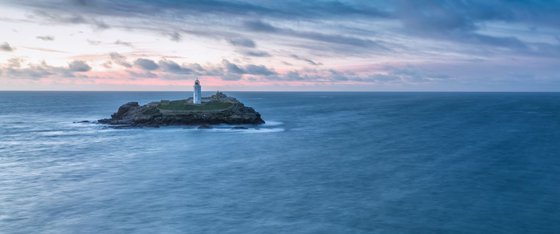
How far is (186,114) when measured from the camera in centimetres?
8469

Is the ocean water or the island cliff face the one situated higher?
the island cliff face

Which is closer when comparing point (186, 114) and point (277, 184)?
point (277, 184)

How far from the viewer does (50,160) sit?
50531 millimetres

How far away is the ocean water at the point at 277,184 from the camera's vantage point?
28734mm

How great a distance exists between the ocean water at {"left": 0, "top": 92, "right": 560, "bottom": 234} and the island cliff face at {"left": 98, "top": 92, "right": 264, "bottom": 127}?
13708mm

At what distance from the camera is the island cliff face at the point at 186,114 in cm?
8350

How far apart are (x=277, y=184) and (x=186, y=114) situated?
4891cm

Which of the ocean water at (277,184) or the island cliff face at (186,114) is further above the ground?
the island cliff face at (186,114)

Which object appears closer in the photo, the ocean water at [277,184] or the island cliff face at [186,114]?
the ocean water at [277,184]

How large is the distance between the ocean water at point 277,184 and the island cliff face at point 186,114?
13.7m

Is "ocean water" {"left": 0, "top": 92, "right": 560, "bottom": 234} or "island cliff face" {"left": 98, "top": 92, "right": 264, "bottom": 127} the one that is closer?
"ocean water" {"left": 0, "top": 92, "right": 560, "bottom": 234}

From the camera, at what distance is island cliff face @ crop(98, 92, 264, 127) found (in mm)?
83500

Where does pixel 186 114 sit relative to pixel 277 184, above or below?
above

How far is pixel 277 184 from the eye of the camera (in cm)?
3947
